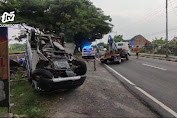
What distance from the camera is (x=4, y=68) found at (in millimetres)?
4191

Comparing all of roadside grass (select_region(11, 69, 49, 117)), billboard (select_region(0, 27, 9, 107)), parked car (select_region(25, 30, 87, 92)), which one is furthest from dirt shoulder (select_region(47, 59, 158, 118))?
billboard (select_region(0, 27, 9, 107))

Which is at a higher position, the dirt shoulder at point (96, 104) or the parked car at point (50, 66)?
the parked car at point (50, 66)

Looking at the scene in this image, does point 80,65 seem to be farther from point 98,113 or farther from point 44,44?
point 98,113

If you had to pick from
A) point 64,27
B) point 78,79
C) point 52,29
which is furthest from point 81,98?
point 52,29

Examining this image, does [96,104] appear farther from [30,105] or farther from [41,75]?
[30,105]

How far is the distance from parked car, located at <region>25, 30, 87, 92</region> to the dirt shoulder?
455mm

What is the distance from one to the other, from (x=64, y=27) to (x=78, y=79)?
66.1 feet

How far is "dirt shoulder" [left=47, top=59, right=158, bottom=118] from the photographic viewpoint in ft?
14.8

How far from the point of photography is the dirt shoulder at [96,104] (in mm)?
4520

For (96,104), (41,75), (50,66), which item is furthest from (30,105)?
(96,104)

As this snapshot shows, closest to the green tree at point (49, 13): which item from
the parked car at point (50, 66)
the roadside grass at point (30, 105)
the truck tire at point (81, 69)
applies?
the parked car at point (50, 66)

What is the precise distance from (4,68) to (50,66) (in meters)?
2.04

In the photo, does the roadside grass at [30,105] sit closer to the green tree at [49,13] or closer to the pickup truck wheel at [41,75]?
the pickup truck wheel at [41,75]

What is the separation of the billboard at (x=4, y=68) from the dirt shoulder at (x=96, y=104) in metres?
1.18
